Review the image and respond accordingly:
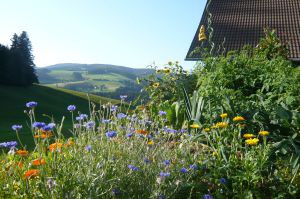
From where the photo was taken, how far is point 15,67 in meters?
44.6

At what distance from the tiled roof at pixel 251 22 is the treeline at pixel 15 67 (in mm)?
27075

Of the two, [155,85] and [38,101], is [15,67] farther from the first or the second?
[155,85]

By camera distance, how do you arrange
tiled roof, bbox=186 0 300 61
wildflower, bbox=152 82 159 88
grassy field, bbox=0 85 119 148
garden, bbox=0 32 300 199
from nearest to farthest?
garden, bbox=0 32 300 199 < wildflower, bbox=152 82 159 88 < tiled roof, bbox=186 0 300 61 < grassy field, bbox=0 85 119 148

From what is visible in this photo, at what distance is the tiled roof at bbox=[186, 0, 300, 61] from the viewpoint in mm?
18859

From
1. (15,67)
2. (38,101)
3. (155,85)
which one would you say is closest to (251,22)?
(155,85)

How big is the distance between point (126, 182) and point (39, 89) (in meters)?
46.5

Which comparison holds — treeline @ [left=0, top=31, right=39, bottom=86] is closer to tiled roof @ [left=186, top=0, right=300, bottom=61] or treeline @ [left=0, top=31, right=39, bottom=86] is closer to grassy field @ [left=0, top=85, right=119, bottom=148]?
grassy field @ [left=0, top=85, right=119, bottom=148]

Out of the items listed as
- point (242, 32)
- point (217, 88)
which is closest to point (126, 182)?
point (217, 88)

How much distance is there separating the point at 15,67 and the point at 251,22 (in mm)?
30969

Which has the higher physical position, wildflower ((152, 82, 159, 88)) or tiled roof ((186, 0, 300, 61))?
tiled roof ((186, 0, 300, 61))

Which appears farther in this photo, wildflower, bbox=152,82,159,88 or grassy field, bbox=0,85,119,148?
grassy field, bbox=0,85,119,148

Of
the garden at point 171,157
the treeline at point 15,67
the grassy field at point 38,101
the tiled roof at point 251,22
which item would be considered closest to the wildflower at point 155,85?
the garden at point 171,157

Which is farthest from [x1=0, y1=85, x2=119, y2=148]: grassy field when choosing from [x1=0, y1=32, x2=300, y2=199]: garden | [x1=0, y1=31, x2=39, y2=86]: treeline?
[x1=0, y1=32, x2=300, y2=199]: garden

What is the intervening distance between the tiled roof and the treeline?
Result: 2708cm
